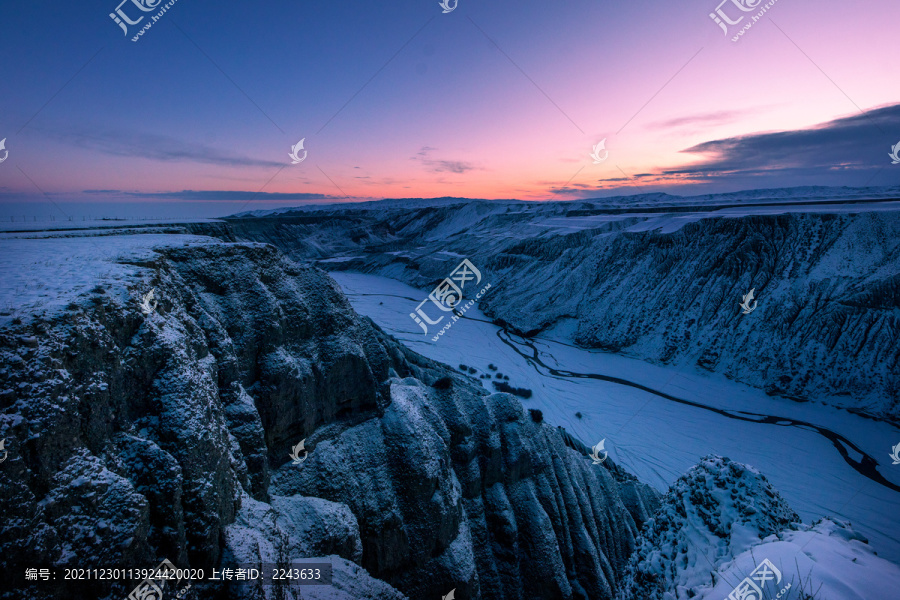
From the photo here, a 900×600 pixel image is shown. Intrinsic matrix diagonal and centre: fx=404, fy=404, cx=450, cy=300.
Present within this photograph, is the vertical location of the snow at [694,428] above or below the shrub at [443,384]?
below

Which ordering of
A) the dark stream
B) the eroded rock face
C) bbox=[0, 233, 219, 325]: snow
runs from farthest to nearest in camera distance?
the dark stream
the eroded rock face
bbox=[0, 233, 219, 325]: snow

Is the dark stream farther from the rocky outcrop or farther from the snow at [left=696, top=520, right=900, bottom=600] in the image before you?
the snow at [left=696, top=520, right=900, bottom=600]

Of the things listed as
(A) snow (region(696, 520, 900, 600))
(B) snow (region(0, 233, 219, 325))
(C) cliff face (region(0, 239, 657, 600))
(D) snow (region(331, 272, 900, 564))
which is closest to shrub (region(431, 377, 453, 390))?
(C) cliff face (region(0, 239, 657, 600))

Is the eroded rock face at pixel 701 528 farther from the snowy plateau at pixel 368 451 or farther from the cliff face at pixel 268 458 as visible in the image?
the cliff face at pixel 268 458

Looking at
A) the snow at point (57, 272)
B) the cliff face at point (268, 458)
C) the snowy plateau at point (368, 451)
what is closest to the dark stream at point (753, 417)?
the snowy plateau at point (368, 451)

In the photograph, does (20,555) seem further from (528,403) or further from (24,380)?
(528,403)

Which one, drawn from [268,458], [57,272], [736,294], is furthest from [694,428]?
[57,272]

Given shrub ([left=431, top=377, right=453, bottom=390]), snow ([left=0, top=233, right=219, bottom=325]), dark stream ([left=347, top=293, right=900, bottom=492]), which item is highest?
snow ([left=0, top=233, right=219, bottom=325])

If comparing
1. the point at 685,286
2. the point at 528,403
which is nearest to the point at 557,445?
the point at 528,403
